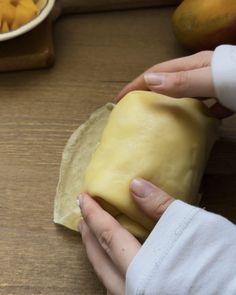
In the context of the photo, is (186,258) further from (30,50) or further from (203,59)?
(30,50)

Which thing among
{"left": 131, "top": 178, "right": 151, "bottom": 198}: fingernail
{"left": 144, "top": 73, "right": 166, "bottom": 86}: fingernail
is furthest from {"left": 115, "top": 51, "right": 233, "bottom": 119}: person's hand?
{"left": 131, "top": 178, "right": 151, "bottom": 198}: fingernail

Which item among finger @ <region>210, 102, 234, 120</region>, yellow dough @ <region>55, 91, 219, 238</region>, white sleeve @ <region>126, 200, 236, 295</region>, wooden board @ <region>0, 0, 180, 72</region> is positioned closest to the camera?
white sleeve @ <region>126, 200, 236, 295</region>

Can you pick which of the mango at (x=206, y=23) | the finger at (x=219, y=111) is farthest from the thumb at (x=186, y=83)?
the mango at (x=206, y=23)

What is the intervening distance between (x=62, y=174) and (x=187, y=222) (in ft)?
0.85

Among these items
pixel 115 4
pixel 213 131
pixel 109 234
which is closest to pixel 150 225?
pixel 109 234

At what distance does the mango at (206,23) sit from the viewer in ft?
2.81

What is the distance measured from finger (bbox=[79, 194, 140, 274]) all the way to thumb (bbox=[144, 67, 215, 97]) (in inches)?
6.6

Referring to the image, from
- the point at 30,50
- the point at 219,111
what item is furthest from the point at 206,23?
the point at 30,50

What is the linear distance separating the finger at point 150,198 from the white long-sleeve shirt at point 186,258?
0.8 inches

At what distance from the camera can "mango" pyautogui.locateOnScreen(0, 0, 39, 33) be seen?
87cm

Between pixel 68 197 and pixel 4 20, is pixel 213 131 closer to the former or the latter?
pixel 68 197

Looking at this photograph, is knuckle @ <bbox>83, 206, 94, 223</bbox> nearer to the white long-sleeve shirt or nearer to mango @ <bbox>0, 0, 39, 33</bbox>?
the white long-sleeve shirt

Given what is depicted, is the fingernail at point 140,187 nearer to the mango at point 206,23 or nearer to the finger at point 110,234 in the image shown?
the finger at point 110,234

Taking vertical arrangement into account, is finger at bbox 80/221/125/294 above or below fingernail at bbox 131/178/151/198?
below
